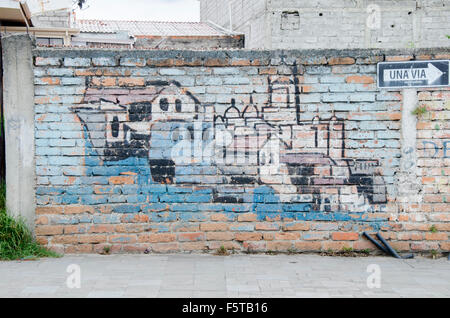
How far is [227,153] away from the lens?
5074 millimetres

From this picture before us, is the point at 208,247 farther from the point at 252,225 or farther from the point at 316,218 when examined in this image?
the point at 316,218

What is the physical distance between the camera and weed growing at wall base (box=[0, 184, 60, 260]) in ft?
15.9

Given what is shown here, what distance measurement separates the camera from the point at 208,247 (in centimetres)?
507

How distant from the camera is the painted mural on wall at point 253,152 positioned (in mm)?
5039

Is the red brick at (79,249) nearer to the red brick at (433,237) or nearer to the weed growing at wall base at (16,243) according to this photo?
the weed growing at wall base at (16,243)

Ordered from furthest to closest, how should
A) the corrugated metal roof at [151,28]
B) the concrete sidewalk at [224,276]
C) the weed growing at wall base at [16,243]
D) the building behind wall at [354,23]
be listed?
the corrugated metal roof at [151,28]
the building behind wall at [354,23]
the weed growing at wall base at [16,243]
the concrete sidewalk at [224,276]

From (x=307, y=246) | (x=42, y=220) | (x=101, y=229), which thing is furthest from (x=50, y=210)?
(x=307, y=246)

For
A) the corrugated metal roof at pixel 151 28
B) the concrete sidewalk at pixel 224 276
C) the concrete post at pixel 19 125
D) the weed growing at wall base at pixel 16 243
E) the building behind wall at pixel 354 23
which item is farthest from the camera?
the corrugated metal roof at pixel 151 28

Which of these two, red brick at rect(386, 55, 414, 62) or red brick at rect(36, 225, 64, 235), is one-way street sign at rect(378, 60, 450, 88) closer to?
red brick at rect(386, 55, 414, 62)

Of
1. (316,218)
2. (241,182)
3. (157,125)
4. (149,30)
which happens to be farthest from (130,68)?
(149,30)

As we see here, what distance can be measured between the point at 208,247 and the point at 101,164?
1588mm

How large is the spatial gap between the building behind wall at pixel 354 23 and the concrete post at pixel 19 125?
819 centimetres

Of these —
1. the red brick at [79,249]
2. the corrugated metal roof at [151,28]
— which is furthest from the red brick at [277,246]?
the corrugated metal roof at [151,28]

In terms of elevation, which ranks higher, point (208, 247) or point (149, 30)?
point (149, 30)
